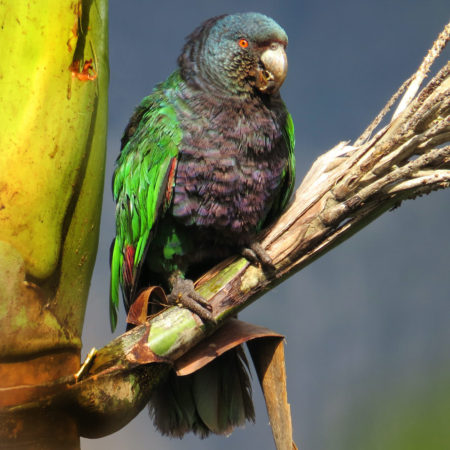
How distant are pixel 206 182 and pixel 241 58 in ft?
1.88

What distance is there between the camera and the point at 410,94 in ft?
5.84

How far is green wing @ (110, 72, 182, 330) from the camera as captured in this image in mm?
2090


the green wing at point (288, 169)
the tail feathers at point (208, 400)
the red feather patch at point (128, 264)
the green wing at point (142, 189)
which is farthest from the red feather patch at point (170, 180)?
the tail feathers at point (208, 400)

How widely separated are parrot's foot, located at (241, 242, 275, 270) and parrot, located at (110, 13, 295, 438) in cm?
3

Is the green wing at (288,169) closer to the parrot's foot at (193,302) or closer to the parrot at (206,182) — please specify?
the parrot at (206,182)

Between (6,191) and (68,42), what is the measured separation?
448 millimetres

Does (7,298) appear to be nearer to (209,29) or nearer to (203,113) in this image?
(203,113)

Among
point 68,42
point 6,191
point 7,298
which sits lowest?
point 7,298

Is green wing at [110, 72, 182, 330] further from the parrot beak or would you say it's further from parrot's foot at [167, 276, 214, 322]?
the parrot beak

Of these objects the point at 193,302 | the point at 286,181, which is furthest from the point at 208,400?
the point at 286,181

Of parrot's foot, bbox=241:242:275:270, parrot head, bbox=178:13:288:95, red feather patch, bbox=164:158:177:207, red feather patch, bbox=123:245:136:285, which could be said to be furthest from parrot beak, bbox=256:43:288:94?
red feather patch, bbox=123:245:136:285

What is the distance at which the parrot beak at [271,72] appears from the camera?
7.32 ft

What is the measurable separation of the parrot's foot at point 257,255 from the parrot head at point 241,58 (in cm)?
68

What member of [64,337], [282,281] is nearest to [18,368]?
[64,337]
